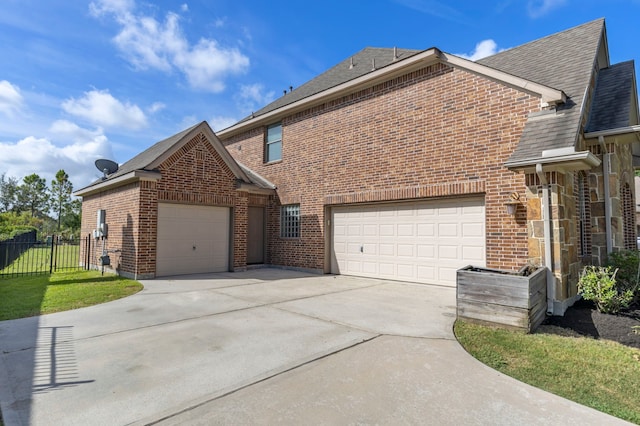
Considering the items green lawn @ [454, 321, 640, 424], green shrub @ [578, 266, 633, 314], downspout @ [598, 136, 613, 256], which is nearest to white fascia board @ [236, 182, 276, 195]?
green lawn @ [454, 321, 640, 424]

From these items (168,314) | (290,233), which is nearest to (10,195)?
(290,233)

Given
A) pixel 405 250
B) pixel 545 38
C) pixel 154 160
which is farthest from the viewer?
pixel 154 160

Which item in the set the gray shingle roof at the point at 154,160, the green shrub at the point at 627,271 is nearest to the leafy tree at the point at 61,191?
the gray shingle roof at the point at 154,160

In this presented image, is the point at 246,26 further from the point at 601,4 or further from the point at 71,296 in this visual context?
the point at 601,4

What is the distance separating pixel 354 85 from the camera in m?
10.8

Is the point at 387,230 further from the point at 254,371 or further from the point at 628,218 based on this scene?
the point at 254,371

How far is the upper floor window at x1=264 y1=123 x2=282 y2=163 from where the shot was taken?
45.7 feet

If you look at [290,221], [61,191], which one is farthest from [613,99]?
[61,191]

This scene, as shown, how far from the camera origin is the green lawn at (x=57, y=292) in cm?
629

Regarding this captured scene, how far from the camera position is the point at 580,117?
6.48 metres

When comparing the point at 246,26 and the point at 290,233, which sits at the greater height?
the point at 246,26

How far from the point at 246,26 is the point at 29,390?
1061 cm

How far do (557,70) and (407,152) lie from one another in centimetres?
400

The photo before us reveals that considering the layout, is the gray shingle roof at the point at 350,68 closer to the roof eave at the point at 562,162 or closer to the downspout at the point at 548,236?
the roof eave at the point at 562,162
